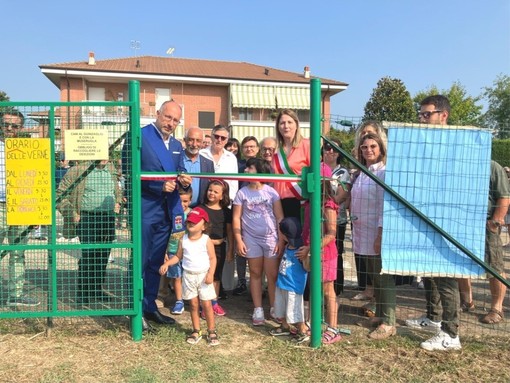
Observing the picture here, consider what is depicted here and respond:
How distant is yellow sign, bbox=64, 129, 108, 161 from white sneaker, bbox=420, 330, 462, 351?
321 centimetres

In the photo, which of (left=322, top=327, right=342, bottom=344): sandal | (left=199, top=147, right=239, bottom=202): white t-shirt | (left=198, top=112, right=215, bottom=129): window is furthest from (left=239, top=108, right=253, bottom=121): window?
(left=322, top=327, right=342, bottom=344): sandal

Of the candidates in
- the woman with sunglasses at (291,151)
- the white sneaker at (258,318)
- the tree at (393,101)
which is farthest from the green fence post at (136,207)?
the tree at (393,101)

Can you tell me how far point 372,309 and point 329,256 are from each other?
111cm

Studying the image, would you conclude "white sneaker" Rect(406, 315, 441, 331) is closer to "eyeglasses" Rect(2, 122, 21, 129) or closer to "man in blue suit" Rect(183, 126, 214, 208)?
"man in blue suit" Rect(183, 126, 214, 208)

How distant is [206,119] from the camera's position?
3111cm

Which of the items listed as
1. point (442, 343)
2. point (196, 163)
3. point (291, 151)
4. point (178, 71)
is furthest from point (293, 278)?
point (178, 71)

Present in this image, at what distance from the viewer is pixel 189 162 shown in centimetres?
482

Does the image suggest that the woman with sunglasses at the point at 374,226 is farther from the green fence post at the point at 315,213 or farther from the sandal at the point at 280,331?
the sandal at the point at 280,331

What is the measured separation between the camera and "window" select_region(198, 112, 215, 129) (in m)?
31.0

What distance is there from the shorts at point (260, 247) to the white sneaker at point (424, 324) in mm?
1521

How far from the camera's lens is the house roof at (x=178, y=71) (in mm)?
27875

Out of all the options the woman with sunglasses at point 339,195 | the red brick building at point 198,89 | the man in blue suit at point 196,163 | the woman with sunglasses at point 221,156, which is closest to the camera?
the woman with sunglasses at point 339,195

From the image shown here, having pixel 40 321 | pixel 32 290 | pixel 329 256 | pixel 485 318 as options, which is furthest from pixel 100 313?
pixel 485 318

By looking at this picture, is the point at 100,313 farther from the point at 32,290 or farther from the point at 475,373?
the point at 475,373
